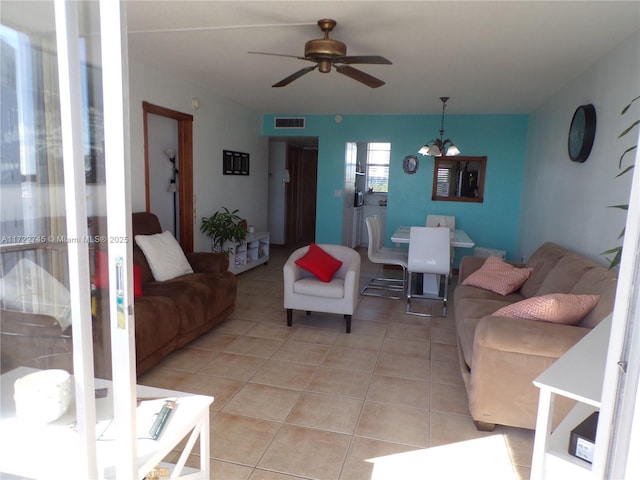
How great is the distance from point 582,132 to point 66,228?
148 inches

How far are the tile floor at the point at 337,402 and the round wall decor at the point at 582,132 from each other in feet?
5.93

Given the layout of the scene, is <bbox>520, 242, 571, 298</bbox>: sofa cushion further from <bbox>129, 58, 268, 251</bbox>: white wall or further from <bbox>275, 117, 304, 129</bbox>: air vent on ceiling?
<bbox>275, 117, 304, 129</bbox>: air vent on ceiling

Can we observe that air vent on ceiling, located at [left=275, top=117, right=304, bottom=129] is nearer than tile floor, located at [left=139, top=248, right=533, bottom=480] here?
No

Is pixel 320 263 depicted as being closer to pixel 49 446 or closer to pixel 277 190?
pixel 49 446

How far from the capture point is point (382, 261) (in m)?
4.63

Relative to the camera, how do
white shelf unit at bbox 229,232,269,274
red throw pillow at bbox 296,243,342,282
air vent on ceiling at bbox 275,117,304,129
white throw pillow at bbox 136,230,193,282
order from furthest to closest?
air vent on ceiling at bbox 275,117,304,129, white shelf unit at bbox 229,232,269,274, red throw pillow at bbox 296,243,342,282, white throw pillow at bbox 136,230,193,282

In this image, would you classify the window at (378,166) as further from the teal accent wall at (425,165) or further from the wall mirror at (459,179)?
the wall mirror at (459,179)

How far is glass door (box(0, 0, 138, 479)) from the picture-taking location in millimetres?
896

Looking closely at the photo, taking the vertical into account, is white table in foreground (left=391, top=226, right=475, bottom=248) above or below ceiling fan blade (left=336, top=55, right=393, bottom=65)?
below

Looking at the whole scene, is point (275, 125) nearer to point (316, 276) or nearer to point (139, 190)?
point (139, 190)

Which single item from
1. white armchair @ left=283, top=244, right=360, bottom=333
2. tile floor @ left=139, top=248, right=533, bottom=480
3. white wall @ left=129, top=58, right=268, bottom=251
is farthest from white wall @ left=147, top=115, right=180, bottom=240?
white armchair @ left=283, top=244, right=360, bottom=333

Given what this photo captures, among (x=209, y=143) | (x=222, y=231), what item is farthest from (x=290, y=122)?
(x=222, y=231)

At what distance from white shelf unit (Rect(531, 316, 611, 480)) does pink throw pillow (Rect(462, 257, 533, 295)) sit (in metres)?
2.06

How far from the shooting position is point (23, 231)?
1.02 metres
